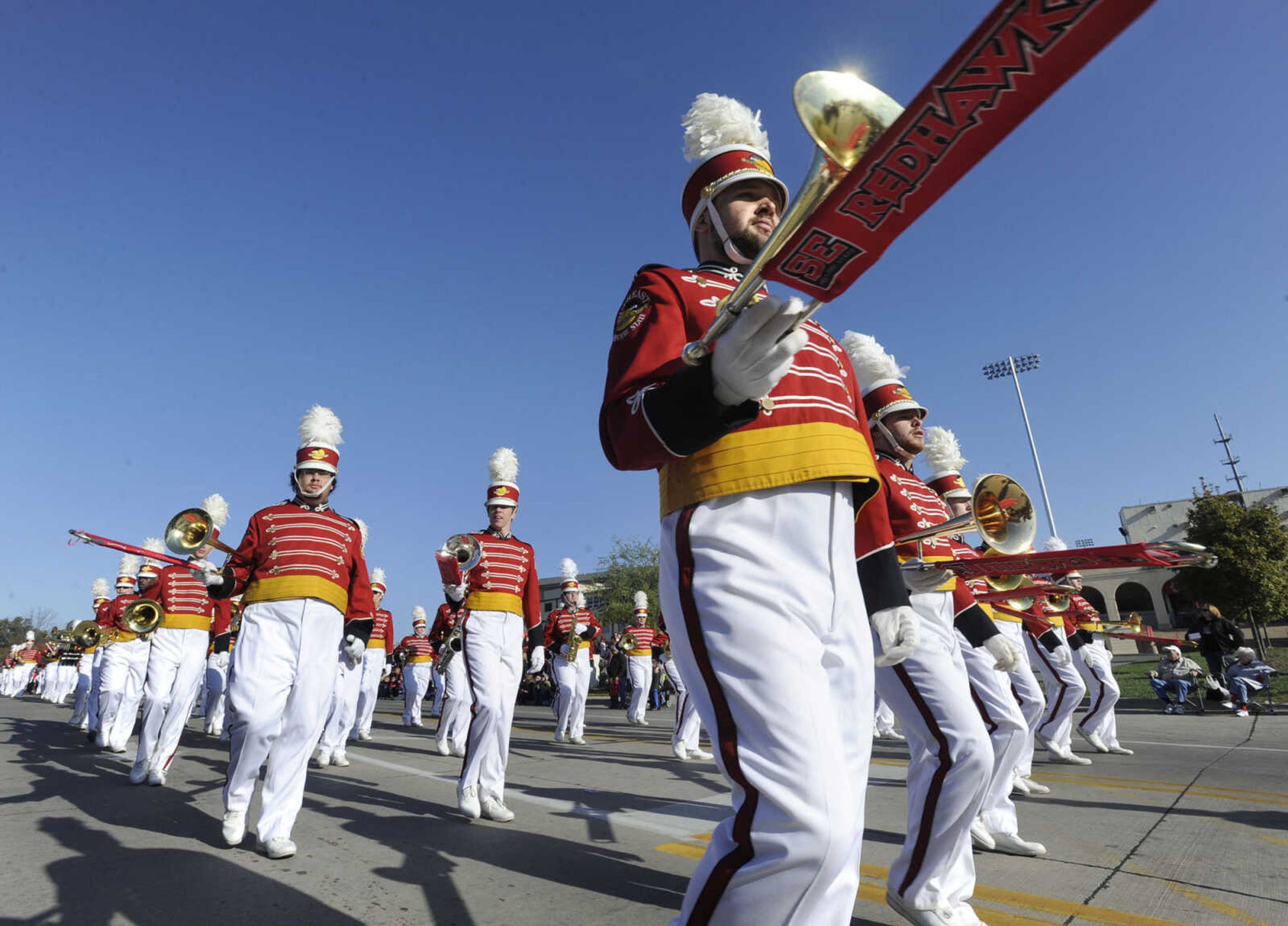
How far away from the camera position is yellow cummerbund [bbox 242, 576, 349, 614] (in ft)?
16.3

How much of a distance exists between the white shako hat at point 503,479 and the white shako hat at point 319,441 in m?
1.48

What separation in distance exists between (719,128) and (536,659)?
18.6 feet

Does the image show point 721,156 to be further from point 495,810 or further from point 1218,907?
point 495,810

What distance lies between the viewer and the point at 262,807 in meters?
4.38

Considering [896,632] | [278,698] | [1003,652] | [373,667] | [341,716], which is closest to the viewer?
[896,632]

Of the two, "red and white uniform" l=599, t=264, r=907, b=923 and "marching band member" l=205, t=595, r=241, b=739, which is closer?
"red and white uniform" l=599, t=264, r=907, b=923

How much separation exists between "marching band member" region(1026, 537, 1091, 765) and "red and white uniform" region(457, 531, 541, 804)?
5.70 metres

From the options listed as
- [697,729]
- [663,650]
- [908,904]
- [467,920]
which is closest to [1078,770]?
[697,729]

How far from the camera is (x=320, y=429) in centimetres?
584

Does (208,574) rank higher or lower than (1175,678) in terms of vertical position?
higher

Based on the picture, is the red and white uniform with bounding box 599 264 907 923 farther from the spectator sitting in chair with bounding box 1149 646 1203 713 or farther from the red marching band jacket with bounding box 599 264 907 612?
the spectator sitting in chair with bounding box 1149 646 1203 713

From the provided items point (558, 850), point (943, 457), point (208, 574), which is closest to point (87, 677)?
point (208, 574)

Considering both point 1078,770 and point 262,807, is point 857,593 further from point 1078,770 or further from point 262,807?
point 1078,770

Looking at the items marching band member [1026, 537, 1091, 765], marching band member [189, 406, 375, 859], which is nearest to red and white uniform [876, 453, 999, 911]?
marching band member [189, 406, 375, 859]
